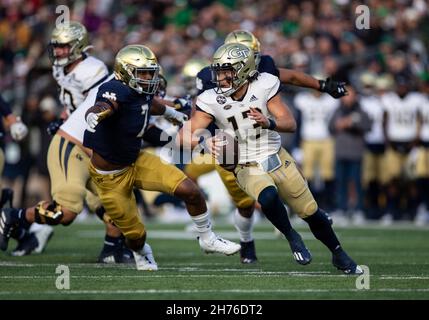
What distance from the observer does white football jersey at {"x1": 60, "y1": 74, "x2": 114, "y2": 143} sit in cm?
802

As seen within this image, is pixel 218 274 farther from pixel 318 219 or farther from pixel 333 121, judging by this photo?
pixel 333 121

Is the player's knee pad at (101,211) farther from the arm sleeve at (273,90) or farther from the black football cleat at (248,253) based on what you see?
the arm sleeve at (273,90)

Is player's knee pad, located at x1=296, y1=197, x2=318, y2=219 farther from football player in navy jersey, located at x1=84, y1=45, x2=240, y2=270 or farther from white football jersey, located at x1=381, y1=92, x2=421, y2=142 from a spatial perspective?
white football jersey, located at x1=381, y1=92, x2=421, y2=142

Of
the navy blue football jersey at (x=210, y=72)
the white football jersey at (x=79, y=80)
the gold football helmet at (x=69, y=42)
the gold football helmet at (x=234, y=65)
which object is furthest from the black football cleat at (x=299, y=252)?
the gold football helmet at (x=69, y=42)

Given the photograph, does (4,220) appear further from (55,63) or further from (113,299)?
(113,299)

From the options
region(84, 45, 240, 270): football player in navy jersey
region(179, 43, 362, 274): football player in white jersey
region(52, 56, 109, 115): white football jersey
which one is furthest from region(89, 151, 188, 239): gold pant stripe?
region(52, 56, 109, 115): white football jersey

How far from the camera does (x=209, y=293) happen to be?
19.4 feet

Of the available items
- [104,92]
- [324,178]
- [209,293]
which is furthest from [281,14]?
[209,293]

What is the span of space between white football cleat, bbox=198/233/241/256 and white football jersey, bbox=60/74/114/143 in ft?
4.68

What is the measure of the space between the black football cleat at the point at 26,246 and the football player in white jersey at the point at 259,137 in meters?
2.08

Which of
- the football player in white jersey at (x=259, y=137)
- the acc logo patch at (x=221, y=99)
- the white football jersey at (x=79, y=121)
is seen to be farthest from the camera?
the white football jersey at (x=79, y=121)

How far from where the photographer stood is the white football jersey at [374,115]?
1381cm

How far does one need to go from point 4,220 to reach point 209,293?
265cm
